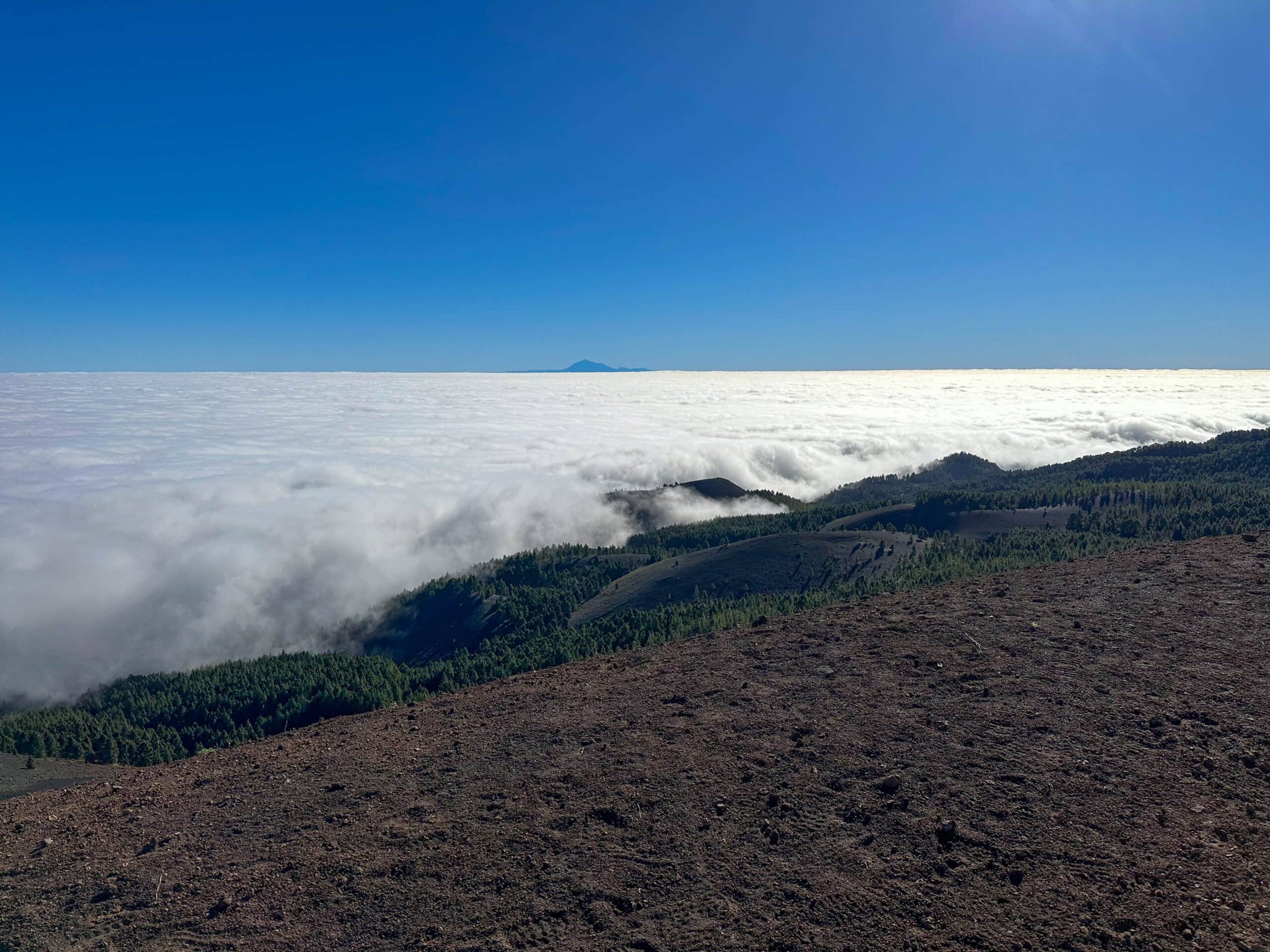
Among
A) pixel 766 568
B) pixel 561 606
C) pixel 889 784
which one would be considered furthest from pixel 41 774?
pixel 766 568

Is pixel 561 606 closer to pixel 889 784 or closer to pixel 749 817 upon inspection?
pixel 749 817

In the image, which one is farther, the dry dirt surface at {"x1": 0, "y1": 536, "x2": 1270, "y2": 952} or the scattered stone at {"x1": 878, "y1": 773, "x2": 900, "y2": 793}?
the scattered stone at {"x1": 878, "y1": 773, "x2": 900, "y2": 793}

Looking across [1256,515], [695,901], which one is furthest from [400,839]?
[1256,515]

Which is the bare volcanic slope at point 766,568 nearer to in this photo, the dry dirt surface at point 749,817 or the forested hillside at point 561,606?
the forested hillside at point 561,606

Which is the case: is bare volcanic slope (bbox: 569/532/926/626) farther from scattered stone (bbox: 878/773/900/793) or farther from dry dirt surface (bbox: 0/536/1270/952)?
scattered stone (bbox: 878/773/900/793)

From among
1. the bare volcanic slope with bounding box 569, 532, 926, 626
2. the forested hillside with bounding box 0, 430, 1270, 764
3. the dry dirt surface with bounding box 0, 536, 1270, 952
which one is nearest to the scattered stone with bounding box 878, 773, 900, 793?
the dry dirt surface with bounding box 0, 536, 1270, 952

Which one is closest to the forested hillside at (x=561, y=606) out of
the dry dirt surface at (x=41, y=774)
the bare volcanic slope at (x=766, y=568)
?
the bare volcanic slope at (x=766, y=568)
